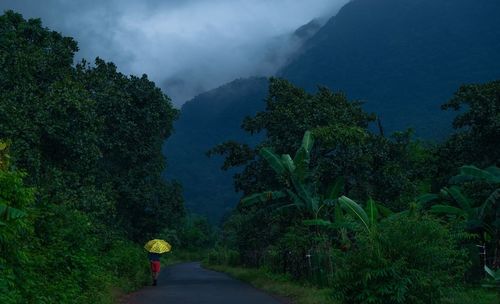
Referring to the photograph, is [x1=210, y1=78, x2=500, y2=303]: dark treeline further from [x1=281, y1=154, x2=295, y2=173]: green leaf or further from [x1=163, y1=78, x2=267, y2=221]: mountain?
[x1=163, y1=78, x2=267, y2=221]: mountain

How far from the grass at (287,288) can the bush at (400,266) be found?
0.78 m

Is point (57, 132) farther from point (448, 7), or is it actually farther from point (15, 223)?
point (448, 7)

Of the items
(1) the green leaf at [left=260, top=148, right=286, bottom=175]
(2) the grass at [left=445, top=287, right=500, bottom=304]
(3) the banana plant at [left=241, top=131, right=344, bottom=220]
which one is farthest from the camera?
(1) the green leaf at [left=260, top=148, right=286, bottom=175]

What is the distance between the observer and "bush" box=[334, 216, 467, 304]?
35.9 feet

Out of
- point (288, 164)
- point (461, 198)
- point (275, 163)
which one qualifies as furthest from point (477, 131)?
point (275, 163)

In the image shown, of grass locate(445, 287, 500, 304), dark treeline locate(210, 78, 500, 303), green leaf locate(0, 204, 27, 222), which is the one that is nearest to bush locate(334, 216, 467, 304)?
dark treeline locate(210, 78, 500, 303)

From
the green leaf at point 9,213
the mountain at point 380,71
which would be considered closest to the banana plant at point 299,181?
the green leaf at point 9,213

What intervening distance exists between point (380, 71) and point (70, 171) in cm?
11547

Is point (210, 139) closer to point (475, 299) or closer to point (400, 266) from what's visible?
point (475, 299)

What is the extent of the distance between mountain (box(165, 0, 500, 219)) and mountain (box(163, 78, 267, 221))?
274mm

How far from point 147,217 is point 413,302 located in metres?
22.4

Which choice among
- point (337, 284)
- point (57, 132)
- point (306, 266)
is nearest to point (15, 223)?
point (337, 284)

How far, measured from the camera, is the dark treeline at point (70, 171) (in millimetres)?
8828

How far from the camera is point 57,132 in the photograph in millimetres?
18188
